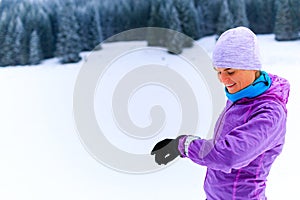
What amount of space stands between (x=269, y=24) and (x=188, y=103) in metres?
2.86

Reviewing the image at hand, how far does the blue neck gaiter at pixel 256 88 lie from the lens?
0.54 meters

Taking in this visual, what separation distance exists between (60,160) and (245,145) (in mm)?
1562

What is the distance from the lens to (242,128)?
19.8 inches

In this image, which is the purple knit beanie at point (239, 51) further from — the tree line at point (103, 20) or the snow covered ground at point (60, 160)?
the tree line at point (103, 20)

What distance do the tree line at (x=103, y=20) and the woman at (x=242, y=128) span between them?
261 centimetres

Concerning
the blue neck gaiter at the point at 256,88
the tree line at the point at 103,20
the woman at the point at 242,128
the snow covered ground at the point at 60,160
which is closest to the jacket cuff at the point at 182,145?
the woman at the point at 242,128

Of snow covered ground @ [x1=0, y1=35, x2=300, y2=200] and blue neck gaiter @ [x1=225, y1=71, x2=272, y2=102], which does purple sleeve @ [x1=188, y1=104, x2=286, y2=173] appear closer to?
blue neck gaiter @ [x1=225, y1=71, x2=272, y2=102]

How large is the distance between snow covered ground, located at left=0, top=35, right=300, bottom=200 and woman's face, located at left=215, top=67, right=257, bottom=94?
1.23 feet

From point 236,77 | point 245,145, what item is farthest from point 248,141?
point 236,77

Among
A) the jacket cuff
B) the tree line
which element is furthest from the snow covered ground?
the jacket cuff

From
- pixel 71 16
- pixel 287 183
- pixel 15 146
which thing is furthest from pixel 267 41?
pixel 15 146

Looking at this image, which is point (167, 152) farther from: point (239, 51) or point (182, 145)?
point (239, 51)

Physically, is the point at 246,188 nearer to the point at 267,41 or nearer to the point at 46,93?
the point at 46,93

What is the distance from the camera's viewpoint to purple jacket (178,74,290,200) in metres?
0.50
